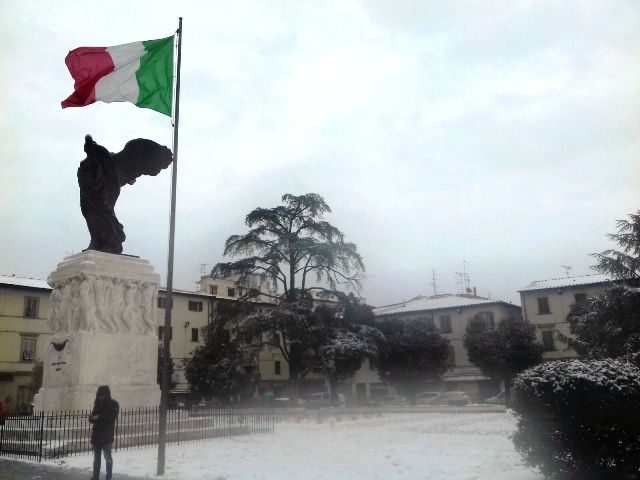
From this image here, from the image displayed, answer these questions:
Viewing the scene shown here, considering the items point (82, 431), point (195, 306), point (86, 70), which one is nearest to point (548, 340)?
point (195, 306)

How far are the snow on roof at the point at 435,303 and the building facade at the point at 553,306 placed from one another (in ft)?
10.9

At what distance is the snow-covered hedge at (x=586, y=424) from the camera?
25.7ft

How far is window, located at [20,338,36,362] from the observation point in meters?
42.4

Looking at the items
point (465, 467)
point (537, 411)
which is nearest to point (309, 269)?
point (465, 467)

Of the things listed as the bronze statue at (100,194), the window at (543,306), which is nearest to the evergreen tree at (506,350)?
the window at (543,306)

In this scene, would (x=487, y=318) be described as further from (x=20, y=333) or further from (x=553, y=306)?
(x=20, y=333)

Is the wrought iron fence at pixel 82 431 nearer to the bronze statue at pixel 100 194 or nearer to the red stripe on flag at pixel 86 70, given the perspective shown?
the bronze statue at pixel 100 194

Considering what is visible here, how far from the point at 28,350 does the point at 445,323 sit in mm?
35868

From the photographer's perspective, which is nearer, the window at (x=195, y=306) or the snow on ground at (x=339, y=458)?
the snow on ground at (x=339, y=458)

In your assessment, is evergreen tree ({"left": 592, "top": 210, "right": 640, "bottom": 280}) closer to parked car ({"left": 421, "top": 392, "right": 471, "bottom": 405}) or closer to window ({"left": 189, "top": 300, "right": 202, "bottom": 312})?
parked car ({"left": 421, "top": 392, "right": 471, "bottom": 405})

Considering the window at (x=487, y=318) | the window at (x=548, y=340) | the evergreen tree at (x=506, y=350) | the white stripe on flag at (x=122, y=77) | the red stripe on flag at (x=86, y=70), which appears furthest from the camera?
the window at (x=487, y=318)

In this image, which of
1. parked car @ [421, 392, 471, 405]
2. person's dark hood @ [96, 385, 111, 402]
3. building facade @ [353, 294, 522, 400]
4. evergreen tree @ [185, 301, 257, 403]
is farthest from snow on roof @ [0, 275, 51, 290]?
person's dark hood @ [96, 385, 111, 402]

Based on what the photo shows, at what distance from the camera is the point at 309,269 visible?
3459cm

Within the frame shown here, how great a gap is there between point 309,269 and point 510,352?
1853 centimetres
